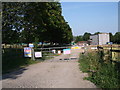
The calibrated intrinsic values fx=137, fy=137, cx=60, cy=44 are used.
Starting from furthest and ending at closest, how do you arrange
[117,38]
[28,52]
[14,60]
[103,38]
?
[103,38] → [117,38] → [28,52] → [14,60]

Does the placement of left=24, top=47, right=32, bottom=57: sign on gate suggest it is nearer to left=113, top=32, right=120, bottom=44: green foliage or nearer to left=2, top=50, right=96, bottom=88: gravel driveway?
left=2, top=50, right=96, bottom=88: gravel driveway

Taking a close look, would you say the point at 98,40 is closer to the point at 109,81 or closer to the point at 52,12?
the point at 52,12

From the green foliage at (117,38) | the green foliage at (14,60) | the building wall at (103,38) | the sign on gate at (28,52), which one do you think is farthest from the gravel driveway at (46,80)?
the building wall at (103,38)

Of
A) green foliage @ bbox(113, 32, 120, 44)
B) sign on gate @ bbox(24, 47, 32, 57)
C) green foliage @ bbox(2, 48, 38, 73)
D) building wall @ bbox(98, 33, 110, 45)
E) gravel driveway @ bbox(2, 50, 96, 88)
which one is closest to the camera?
gravel driveway @ bbox(2, 50, 96, 88)

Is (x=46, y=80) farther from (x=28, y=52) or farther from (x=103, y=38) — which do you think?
(x=103, y=38)

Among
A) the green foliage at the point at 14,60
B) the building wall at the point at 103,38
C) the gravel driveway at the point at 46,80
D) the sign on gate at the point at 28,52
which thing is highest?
the building wall at the point at 103,38

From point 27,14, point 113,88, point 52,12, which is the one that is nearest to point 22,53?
point 27,14

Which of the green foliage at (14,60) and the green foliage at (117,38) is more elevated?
the green foliage at (117,38)

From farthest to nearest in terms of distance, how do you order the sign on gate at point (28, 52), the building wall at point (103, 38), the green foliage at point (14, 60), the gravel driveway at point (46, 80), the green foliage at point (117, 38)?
the building wall at point (103, 38)
the green foliage at point (117, 38)
the sign on gate at point (28, 52)
the green foliage at point (14, 60)
the gravel driveway at point (46, 80)

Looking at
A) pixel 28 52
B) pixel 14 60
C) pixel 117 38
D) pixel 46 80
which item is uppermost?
pixel 117 38

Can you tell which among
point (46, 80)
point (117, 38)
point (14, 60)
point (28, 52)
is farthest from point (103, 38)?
point (46, 80)

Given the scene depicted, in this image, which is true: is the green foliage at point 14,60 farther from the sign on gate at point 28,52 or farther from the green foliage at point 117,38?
the green foliage at point 117,38

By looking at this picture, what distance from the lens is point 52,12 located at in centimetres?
2239

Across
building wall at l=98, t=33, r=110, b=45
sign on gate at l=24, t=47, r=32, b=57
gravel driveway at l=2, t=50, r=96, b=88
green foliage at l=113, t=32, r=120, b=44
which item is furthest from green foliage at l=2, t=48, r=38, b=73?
building wall at l=98, t=33, r=110, b=45
